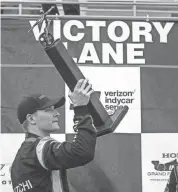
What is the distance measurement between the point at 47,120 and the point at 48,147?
0.38 metres

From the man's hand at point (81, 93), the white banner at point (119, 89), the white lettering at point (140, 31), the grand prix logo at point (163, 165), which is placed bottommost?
the grand prix logo at point (163, 165)

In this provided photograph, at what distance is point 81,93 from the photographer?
2977mm

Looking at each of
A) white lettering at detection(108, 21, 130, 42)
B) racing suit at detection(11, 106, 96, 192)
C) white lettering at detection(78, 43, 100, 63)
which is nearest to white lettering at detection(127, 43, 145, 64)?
white lettering at detection(108, 21, 130, 42)

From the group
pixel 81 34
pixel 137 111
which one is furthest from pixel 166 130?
pixel 81 34

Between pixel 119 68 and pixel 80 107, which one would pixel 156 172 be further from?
pixel 80 107

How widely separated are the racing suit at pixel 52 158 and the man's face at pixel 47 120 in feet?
0.27

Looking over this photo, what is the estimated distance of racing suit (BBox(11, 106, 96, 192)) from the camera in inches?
115

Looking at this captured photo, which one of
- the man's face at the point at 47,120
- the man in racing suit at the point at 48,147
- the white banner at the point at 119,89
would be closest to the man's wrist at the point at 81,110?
the man in racing suit at the point at 48,147

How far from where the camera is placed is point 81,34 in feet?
18.6

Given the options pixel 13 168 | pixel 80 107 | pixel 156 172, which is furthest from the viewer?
pixel 156 172

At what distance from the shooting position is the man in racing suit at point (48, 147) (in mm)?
2938

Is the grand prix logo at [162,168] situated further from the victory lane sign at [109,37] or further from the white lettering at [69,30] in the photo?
the white lettering at [69,30]

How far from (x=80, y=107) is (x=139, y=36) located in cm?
287

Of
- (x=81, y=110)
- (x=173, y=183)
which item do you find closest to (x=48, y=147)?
(x=81, y=110)
